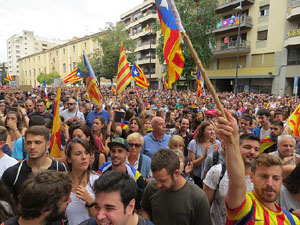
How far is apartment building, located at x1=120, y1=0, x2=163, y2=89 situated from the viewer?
1513 inches

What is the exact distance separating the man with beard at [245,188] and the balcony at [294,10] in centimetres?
2532

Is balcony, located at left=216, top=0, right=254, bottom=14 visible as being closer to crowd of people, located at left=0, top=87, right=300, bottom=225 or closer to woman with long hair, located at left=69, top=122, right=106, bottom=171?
crowd of people, located at left=0, top=87, right=300, bottom=225

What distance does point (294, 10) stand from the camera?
2070cm

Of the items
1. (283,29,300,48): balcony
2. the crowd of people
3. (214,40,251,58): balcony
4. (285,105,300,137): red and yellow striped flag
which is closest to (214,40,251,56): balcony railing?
(214,40,251,58): balcony

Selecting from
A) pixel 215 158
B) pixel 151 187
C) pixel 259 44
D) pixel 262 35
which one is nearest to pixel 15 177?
pixel 151 187

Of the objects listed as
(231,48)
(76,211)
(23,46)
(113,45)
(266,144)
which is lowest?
(76,211)

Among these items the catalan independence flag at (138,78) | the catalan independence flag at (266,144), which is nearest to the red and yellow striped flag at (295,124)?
the catalan independence flag at (266,144)

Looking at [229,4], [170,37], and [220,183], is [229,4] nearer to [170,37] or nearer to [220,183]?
[170,37]

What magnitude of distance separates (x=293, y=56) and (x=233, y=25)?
26.5 ft

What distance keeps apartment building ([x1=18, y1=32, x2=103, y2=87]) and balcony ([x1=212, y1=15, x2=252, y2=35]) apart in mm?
27534

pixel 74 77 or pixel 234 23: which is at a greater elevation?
pixel 234 23

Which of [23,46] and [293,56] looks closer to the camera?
[293,56]

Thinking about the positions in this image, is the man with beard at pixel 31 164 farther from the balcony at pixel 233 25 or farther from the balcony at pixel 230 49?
the balcony at pixel 230 49

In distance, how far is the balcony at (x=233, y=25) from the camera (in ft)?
84.8
